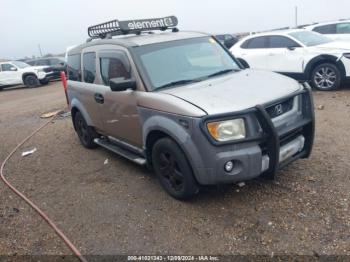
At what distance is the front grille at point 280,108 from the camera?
12.7 feet

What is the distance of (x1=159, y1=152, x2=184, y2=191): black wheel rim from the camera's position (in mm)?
4191

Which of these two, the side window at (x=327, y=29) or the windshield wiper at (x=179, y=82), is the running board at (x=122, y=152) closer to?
the windshield wiper at (x=179, y=82)

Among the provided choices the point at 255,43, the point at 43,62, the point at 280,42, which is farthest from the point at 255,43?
the point at 43,62

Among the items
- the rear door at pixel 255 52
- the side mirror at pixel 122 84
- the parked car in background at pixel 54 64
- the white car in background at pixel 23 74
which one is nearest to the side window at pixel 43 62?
the parked car in background at pixel 54 64

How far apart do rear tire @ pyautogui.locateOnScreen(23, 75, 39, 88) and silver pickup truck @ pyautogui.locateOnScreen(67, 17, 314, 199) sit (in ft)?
51.5

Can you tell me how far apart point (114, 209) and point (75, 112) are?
9.44 feet

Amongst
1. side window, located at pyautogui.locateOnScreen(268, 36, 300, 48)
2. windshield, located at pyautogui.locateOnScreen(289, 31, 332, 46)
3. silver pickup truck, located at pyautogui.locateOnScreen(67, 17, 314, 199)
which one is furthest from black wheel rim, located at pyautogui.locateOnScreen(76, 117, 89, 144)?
windshield, located at pyautogui.locateOnScreen(289, 31, 332, 46)

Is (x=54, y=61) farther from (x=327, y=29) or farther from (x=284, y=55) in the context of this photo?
(x=284, y=55)

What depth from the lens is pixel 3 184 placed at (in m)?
5.66

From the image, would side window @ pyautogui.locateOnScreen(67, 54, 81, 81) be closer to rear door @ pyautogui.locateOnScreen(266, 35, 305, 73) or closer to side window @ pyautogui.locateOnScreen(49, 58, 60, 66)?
rear door @ pyautogui.locateOnScreen(266, 35, 305, 73)

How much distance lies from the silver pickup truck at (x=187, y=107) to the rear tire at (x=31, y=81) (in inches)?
618

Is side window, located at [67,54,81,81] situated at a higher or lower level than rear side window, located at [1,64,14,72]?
higher

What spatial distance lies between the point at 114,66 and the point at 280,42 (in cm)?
626

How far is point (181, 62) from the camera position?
4750mm
